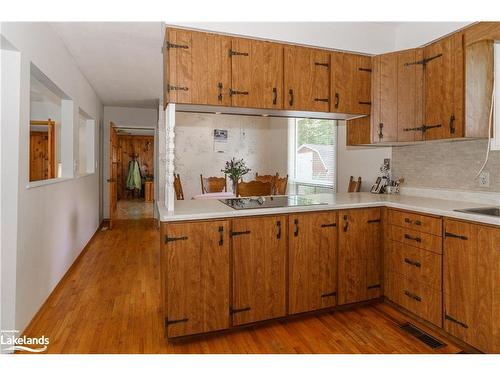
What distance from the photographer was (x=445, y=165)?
2846 millimetres

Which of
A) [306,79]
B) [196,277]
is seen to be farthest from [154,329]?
[306,79]

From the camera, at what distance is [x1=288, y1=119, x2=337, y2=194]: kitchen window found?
4.61m

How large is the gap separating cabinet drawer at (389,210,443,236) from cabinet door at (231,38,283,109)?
4.19 feet

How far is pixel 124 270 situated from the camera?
3756 millimetres

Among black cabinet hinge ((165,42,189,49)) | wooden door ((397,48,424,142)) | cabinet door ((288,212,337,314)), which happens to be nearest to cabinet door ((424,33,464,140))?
wooden door ((397,48,424,142))

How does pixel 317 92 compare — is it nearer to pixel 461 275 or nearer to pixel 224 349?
pixel 461 275

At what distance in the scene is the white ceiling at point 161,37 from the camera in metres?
2.56

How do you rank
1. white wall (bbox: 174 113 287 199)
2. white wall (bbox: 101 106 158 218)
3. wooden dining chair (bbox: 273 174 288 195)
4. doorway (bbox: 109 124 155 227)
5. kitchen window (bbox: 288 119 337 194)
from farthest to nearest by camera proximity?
doorway (bbox: 109 124 155 227) → white wall (bbox: 101 106 158 218) → white wall (bbox: 174 113 287 199) → wooden dining chair (bbox: 273 174 288 195) → kitchen window (bbox: 288 119 337 194)

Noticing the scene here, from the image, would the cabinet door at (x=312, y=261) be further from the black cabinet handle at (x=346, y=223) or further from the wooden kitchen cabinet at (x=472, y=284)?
the wooden kitchen cabinet at (x=472, y=284)

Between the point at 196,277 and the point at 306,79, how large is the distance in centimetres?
176

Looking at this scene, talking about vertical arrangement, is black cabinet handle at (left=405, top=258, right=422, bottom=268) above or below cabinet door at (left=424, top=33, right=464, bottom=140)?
below

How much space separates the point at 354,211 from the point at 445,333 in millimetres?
1024

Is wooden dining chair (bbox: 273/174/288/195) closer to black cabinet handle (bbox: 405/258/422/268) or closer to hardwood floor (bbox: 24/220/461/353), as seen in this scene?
hardwood floor (bbox: 24/220/461/353)
